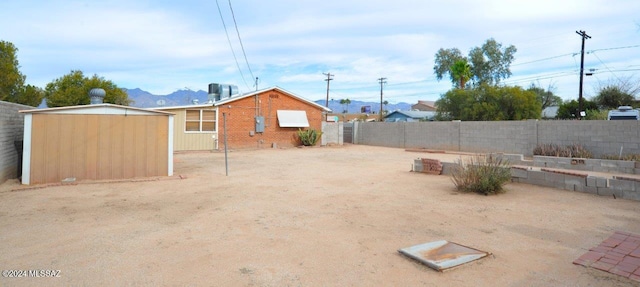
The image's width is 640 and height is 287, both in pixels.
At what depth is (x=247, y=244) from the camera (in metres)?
4.37

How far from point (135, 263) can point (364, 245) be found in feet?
8.23

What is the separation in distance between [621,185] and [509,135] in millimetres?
10947

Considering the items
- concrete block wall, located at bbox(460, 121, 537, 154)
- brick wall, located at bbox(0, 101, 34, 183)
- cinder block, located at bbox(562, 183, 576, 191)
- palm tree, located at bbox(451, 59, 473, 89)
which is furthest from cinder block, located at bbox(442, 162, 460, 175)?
palm tree, located at bbox(451, 59, 473, 89)

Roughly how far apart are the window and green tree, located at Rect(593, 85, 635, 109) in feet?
100

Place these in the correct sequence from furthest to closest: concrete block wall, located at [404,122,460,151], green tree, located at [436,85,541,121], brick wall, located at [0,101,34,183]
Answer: green tree, located at [436,85,541,121] < concrete block wall, located at [404,122,460,151] < brick wall, located at [0,101,34,183]

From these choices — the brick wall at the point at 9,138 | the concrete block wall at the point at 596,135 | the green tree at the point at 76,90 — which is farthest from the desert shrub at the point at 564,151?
the green tree at the point at 76,90

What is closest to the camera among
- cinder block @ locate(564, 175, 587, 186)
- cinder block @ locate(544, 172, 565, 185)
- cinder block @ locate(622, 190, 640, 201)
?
cinder block @ locate(622, 190, 640, 201)

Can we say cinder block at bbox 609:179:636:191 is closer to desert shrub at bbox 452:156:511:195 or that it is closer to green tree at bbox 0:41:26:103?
desert shrub at bbox 452:156:511:195

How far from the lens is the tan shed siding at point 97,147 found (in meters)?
8.58

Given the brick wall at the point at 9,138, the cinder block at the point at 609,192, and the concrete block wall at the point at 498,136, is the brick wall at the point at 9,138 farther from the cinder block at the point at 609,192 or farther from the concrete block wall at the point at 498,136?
the concrete block wall at the point at 498,136

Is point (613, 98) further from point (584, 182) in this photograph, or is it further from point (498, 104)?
point (584, 182)

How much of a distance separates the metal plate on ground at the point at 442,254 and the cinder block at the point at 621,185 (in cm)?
479

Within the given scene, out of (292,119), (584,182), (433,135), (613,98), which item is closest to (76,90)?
(292,119)

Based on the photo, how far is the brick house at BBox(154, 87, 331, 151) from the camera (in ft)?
65.4
